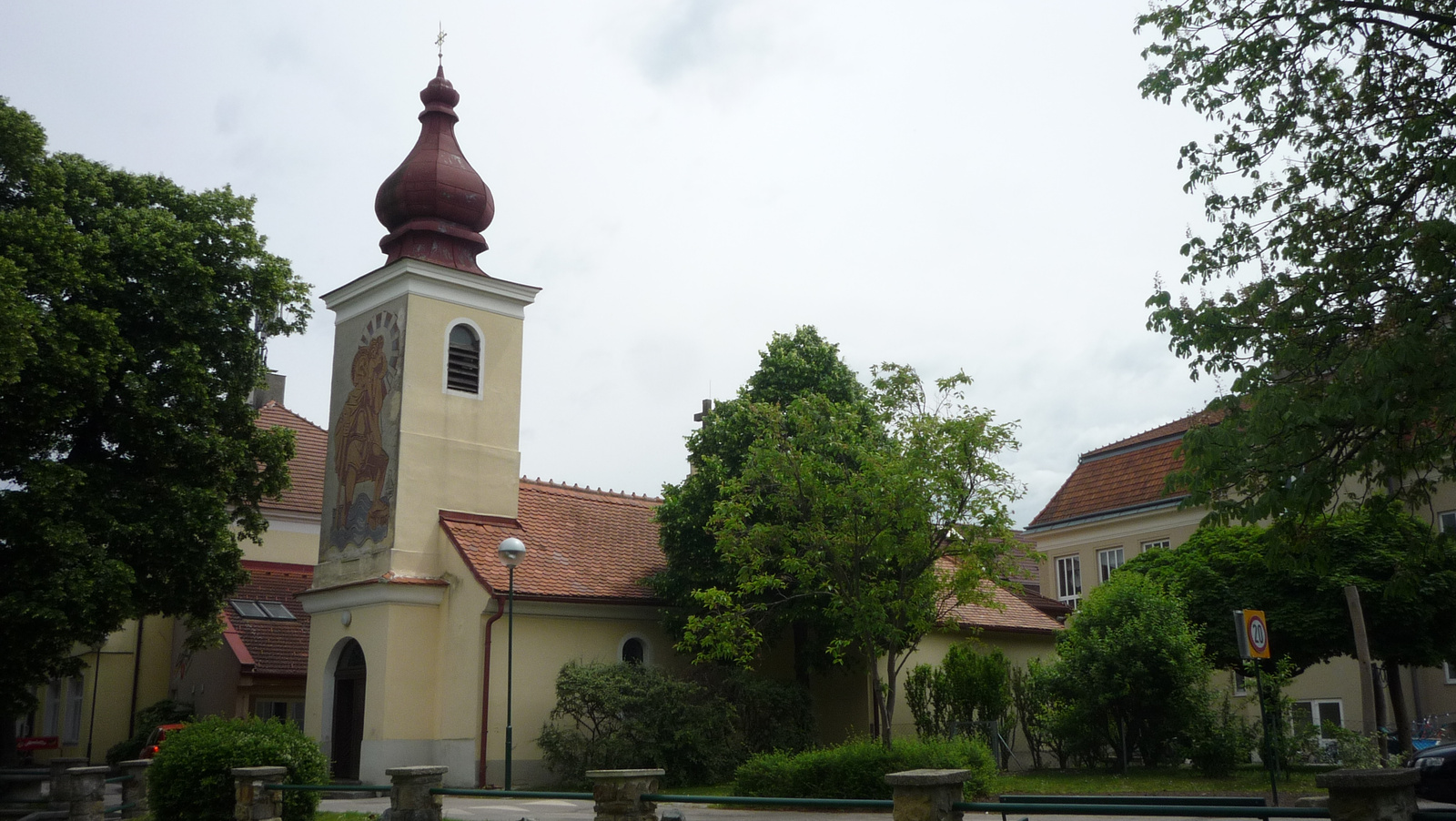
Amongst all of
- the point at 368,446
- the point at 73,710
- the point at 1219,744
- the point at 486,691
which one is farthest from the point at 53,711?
the point at 1219,744

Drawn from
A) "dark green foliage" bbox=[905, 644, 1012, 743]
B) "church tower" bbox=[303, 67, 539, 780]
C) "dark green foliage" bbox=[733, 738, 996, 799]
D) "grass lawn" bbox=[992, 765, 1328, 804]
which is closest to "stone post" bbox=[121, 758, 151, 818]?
"church tower" bbox=[303, 67, 539, 780]

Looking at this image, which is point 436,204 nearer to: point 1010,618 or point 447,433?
point 447,433

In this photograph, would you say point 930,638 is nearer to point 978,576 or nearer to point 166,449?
point 978,576

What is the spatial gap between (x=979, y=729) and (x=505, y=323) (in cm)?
1356

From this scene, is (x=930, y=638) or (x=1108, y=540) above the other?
(x=1108, y=540)

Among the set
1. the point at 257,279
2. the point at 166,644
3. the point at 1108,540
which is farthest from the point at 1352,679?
the point at 166,644

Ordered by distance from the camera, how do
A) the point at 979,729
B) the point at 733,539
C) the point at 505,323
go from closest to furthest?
the point at 733,539 < the point at 979,729 < the point at 505,323

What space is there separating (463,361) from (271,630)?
966cm

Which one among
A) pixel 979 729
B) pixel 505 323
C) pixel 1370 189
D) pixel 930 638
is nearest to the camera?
pixel 1370 189

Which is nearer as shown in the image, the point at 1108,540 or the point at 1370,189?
the point at 1370,189

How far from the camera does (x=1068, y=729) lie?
2352 centimetres

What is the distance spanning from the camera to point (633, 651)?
85.9 feet

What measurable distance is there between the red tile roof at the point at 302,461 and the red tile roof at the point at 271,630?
6.45ft

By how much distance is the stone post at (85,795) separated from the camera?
55.3 ft
